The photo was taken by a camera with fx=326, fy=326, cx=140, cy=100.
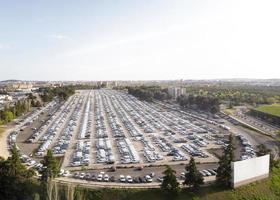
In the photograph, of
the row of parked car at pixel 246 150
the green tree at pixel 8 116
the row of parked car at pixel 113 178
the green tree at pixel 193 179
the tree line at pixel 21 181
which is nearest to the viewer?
the tree line at pixel 21 181

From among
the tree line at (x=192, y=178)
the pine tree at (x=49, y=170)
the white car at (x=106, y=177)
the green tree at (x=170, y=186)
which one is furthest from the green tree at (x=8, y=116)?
the green tree at (x=170, y=186)

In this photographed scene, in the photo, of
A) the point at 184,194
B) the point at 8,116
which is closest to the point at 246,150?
the point at 184,194

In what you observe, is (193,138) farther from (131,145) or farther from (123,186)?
(123,186)

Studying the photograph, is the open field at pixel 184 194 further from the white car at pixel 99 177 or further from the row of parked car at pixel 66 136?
the row of parked car at pixel 66 136

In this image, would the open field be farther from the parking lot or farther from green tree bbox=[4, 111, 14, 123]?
green tree bbox=[4, 111, 14, 123]

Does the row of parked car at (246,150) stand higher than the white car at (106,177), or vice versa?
the row of parked car at (246,150)

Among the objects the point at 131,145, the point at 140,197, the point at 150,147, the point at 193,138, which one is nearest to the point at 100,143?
the point at 131,145

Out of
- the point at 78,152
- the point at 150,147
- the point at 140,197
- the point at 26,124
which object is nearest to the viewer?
the point at 140,197

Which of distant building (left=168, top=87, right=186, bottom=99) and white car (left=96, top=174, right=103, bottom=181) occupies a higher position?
distant building (left=168, top=87, right=186, bottom=99)

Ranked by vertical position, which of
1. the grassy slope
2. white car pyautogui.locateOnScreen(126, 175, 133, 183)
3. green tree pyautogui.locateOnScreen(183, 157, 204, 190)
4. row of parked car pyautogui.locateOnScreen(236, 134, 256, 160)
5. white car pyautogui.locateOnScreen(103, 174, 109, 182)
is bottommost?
the grassy slope

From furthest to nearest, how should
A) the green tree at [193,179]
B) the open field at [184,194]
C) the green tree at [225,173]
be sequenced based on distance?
the green tree at [225,173] < the green tree at [193,179] < the open field at [184,194]

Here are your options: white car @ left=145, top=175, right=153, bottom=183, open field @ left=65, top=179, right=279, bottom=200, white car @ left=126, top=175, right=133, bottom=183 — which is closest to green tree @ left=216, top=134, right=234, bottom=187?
open field @ left=65, top=179, right=279, bottom=200
